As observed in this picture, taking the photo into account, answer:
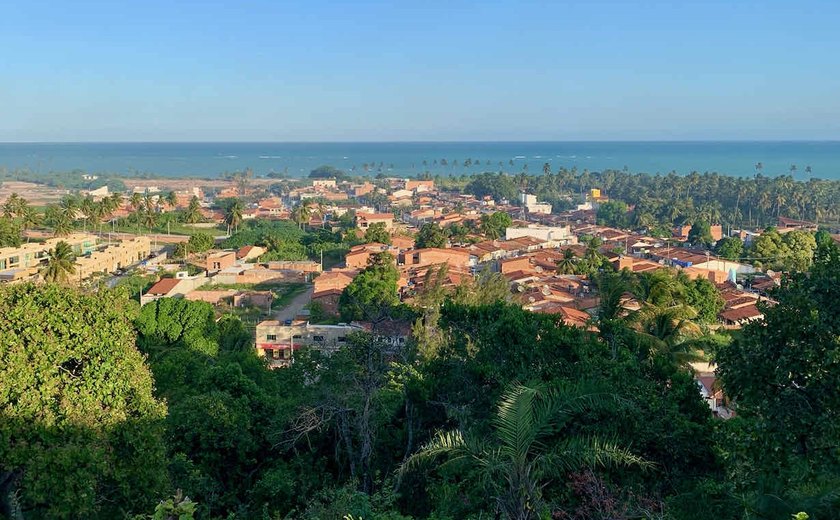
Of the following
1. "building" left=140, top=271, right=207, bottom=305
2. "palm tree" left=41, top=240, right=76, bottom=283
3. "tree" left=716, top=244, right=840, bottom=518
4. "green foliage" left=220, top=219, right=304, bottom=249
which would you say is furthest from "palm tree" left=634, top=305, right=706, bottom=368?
"green foliage" left=220, top=219, right=304, bottom=249

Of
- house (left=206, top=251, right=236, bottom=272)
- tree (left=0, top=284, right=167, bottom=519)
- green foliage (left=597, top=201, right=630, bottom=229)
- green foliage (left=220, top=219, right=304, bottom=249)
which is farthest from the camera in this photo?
green foliage (left=597, top=201, right=630, bottom=229)

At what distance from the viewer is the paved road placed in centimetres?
3076

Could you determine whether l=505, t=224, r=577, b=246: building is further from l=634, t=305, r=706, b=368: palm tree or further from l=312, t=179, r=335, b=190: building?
l=312, t=179, r=335, b=190: building

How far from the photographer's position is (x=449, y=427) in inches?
388

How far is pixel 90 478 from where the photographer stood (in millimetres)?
6906

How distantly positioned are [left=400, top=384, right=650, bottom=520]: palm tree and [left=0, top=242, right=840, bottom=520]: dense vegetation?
2 centimetres

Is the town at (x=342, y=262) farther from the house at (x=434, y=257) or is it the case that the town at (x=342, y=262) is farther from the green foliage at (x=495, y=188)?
the green foliage at (x=495, y=188)

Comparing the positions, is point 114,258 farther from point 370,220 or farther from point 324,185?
point 324,185

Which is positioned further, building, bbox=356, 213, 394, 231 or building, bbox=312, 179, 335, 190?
building, bbox=312, 179, 335, 190

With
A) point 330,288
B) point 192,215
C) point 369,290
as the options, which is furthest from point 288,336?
point 192,215

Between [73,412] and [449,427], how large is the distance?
4.80 metres

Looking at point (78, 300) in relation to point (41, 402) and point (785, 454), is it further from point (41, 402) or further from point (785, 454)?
point (785, 454)

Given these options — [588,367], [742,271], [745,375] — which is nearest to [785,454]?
[745,375]

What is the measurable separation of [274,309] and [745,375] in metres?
27.6
